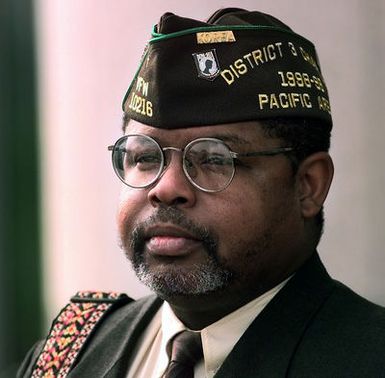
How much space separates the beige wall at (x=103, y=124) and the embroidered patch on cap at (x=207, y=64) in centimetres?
83

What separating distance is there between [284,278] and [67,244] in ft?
5.08

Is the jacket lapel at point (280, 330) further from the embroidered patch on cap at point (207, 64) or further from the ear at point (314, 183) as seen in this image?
the embroidered patch on cap at point (207, 64)

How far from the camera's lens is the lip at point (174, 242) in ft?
7.18

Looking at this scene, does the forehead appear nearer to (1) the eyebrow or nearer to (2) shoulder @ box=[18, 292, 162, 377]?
(1) the eyebrow

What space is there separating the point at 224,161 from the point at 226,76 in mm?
219

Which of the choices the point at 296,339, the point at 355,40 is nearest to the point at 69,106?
the point at 355,40

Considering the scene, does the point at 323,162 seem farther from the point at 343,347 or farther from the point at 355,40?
the point at 355,40

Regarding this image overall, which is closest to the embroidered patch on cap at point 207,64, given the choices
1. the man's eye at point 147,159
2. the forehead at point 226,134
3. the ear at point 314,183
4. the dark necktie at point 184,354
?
the forehead at point 226,134

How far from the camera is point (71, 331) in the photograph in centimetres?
265

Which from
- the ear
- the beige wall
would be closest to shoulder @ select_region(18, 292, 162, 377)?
the ear

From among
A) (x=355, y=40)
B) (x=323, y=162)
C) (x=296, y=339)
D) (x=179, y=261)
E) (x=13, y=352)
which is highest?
(x=355, y=40)

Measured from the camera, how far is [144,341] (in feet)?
8.34

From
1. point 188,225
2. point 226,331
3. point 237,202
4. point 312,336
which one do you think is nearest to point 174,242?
point 188,225

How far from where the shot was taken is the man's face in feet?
7.20
